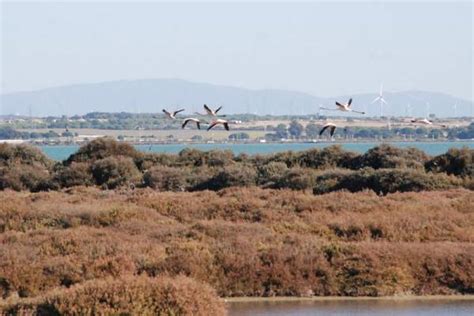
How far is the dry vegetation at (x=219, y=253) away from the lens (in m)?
18.8

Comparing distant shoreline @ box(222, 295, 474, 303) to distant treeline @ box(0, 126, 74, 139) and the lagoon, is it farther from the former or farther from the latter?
distant treeline @ box(0, 126, 74, 139)

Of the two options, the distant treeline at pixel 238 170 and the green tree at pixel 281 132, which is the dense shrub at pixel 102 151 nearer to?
the distant treeline at pixel 238 170

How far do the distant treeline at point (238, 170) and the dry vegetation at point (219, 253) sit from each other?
8354mm

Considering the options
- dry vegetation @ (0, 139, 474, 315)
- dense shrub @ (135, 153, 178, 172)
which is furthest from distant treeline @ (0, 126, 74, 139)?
dry vegetation @ (0, 139, 474, 315)

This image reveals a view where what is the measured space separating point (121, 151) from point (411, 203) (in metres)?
23.2

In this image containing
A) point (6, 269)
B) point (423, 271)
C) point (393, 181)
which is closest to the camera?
point (6, 269)

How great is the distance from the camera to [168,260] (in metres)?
22.9

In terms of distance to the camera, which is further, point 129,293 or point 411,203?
point 411,203

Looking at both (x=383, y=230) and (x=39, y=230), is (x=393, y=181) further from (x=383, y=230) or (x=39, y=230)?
(x=39, y=230)

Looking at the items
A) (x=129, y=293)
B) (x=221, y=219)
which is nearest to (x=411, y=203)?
(x=221, y=219)

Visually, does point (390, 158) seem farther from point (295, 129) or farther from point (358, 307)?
point (295, 129)

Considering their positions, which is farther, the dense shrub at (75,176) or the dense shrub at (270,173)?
the dense shrub at (75,176)

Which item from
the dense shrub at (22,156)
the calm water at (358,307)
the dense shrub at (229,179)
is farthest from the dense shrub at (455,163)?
the calm water at (358,307)

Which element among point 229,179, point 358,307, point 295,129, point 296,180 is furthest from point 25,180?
point 295,129
